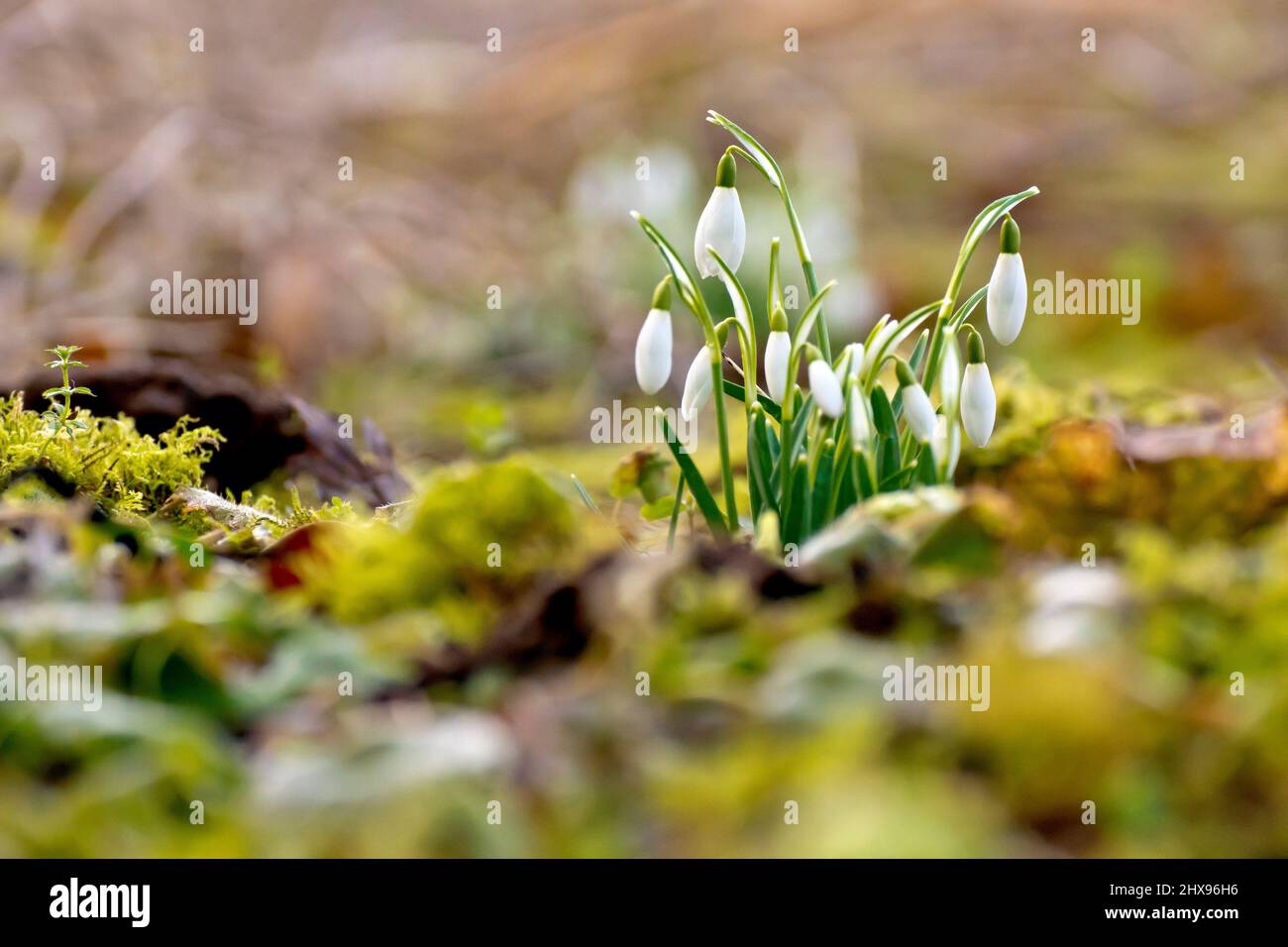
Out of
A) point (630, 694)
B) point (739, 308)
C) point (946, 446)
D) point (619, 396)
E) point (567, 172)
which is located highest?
point (567, 172)

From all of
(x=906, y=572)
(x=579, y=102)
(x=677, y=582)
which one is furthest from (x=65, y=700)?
(x=579, y=102)

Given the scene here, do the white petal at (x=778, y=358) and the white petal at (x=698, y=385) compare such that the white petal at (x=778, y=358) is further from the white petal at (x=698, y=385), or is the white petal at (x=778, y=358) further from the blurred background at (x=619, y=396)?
the blurred background at (x=619, y=396)

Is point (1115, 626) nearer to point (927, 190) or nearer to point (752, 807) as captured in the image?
point (752, 807)

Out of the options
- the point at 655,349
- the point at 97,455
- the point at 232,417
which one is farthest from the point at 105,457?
the point at 655,349

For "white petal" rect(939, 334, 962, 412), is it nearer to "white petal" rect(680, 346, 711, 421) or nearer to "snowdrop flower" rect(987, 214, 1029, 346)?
"snowdrop flower" rect(987, 214, 1029, 346)

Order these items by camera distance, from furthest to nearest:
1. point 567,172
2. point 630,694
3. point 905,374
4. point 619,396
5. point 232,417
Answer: point 567,172 → point 619,396 → point 232,417 → point 905,374 → point 630,694

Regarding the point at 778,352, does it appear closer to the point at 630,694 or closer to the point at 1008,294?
the point at 1008,294

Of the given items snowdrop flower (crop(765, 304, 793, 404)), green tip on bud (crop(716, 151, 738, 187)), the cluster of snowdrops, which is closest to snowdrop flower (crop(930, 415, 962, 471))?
the cluster of snowdrops
